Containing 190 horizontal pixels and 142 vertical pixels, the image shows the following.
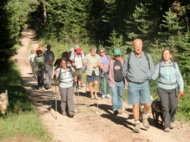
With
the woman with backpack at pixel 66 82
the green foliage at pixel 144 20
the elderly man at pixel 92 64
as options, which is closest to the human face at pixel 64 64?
the woman with backpack at pixel 66 82

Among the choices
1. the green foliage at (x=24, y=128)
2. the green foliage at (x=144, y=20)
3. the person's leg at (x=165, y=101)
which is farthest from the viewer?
the green foliage at (x=144, y=20)

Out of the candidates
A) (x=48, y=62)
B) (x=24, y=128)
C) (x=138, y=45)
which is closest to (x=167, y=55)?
(x=138, y=45)

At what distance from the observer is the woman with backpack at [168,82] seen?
716cm

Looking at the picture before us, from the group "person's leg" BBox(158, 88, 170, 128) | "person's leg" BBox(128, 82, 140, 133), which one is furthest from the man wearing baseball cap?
"person's leg" BBox(158, 88, 170, 128)

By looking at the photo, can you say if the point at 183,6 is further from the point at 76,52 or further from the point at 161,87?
the point at 161,87

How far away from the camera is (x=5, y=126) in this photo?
7316 millimetres

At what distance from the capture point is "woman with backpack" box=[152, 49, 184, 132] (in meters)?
7.16

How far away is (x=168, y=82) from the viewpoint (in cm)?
716

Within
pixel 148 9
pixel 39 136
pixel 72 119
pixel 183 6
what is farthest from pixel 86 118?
pixel 148 9

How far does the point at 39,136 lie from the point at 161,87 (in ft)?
9.98

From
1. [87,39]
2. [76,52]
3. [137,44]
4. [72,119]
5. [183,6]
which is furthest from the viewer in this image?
[87,39]

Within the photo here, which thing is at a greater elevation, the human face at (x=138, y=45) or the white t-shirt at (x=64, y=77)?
the human face at (x=138, y=45)

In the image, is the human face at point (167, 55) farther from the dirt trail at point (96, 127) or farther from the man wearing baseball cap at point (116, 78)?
the man wearing baseball cap at point (116, 78)

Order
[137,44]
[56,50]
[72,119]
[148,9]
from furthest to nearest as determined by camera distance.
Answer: [56,50] < [148,9] < [72,119] < [137,44]
